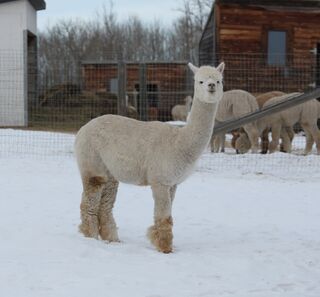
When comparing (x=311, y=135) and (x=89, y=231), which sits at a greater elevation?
(x=311, y=135)

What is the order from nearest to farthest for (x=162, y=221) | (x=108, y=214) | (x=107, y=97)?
1. (x=162, y=221)
2. (x=108, y=214)
3. (x=107, y=97)

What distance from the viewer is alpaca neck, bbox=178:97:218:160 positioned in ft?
18.7

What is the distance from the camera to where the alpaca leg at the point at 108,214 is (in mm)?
6066

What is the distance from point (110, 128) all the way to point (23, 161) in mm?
5215

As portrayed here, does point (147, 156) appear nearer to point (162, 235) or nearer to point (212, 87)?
point (162, 235)

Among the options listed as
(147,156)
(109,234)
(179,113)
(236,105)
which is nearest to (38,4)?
(179,113)

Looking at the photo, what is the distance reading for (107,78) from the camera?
75.3ft

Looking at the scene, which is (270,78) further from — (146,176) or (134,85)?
(146,176)

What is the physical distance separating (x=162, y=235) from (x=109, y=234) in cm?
67

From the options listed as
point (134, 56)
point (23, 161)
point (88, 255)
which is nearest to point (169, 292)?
point (88, 255)

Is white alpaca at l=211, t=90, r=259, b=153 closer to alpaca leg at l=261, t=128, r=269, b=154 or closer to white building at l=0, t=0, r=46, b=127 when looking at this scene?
alpaca leg at l=261, t=128, r=269, b=154

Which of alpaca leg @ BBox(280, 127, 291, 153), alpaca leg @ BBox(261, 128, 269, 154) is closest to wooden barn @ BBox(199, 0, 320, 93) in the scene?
alpaca leg @ BBox(261, 128, 269, 154)

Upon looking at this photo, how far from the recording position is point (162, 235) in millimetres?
5621

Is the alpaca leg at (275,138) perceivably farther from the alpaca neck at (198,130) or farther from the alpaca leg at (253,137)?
the alpaca neck at (198,130)
